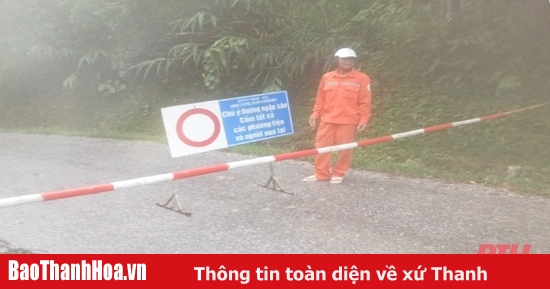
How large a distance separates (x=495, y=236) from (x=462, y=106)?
16.6 feet

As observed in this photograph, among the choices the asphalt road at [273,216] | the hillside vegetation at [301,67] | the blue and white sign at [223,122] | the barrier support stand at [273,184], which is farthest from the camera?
the hillside vegetation at [301,67]

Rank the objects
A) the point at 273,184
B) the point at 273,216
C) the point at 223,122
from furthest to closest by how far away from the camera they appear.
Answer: the point at 273,184 < the point at 223,122 < the point at 273,216

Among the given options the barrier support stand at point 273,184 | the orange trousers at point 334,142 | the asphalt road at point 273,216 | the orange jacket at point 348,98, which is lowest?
the asphalt road at point 273,216

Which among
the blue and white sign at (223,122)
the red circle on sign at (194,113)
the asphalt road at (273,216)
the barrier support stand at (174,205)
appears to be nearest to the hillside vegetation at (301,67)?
the asphalt road at (273,216)

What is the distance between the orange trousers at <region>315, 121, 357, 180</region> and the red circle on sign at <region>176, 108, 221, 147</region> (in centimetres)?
164

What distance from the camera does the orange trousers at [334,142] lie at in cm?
834

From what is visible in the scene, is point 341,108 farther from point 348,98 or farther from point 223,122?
point 223,122

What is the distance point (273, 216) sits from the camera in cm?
699

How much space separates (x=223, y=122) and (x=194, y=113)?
0.38 metres

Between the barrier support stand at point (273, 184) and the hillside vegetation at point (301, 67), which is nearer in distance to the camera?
the barrier support stand at point (273, 184)

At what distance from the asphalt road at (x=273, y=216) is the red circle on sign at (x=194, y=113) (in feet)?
1.64

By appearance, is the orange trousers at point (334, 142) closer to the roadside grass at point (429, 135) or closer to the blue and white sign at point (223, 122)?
the blue and white sign at point (223, 122)

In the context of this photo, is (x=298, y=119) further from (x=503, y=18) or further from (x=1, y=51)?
(x=1, y=51)

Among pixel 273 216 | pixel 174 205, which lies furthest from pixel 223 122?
pixel 273 216
